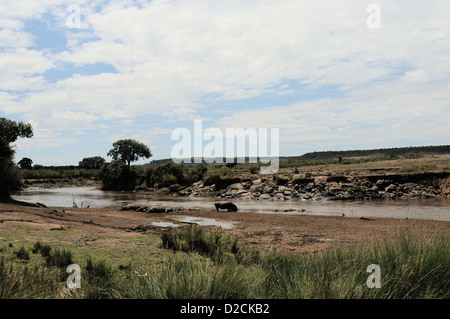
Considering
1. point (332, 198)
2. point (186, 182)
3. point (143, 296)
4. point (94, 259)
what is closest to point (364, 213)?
point (332, 198)

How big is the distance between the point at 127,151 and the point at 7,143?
1874 inches

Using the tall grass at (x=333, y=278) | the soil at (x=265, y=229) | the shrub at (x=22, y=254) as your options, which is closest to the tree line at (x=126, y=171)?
the soil at (x=265, y=229)

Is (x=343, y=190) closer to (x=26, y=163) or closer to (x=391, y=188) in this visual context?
(x=391, y=188)

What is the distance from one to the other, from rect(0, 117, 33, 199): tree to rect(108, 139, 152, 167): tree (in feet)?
143

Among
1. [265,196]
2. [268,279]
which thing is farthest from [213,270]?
[265,196]

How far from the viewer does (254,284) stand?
209 inches

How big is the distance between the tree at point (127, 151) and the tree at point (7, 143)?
43.5 metres

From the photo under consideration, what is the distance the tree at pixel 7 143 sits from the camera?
27.6 metres

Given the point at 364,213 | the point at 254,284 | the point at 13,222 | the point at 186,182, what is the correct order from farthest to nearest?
1. the point at 186,182
2. the point at 364,213
3. the point at 13,222
4. the point at 254,284

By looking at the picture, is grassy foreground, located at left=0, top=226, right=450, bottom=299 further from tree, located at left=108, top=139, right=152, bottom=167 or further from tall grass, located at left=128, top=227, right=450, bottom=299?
tree, located at left=108, top=139, right=152, bottom=167

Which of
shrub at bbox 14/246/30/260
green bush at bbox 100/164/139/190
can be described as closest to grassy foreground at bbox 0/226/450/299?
shrub at bbox 14/246/30/260

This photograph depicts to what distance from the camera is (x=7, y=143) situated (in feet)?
93.0

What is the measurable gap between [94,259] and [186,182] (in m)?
49.1
